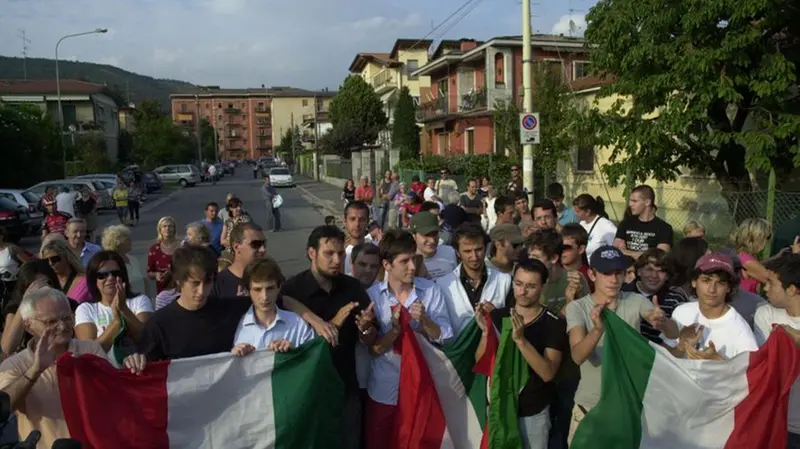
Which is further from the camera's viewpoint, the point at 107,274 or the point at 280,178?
the point at 280,178

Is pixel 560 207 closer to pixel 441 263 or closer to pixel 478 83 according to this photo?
pixel 441 263

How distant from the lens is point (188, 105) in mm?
161250

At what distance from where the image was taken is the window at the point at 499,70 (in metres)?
37.9

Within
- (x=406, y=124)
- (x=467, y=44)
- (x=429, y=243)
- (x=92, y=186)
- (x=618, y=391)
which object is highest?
(x=467, y=44)

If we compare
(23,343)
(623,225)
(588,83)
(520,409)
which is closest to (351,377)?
(520,409)

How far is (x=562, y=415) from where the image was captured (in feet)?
16.7

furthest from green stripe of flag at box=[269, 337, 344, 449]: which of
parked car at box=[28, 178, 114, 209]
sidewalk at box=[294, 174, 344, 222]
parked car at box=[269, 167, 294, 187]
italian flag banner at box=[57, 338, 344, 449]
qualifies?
parked car at box=[269, 167, 294, 187]

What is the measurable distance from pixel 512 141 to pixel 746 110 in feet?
36.6

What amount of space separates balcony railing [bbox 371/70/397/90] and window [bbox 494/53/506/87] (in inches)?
1098

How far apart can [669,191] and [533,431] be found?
14288 mm

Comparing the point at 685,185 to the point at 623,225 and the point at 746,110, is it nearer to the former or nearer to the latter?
the point at 746,110

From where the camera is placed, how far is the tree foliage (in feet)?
111

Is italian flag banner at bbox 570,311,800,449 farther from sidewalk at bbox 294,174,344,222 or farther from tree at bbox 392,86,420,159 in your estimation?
tree at bbox 392,86,420,159

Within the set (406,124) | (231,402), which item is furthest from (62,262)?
(406,124)
